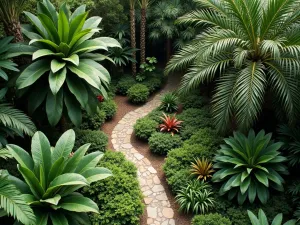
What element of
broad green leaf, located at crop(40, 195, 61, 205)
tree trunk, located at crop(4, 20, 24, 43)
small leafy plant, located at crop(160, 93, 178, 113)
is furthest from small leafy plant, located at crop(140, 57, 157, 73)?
broad green leaf, located at crop(40, 195, 61, 205)

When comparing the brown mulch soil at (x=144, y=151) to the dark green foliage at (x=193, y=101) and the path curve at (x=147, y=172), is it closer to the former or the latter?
the path curve at (x=147, y=172)

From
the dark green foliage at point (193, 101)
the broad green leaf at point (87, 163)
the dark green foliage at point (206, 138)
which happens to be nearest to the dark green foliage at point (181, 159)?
the dark green foliage at point (206, 138)

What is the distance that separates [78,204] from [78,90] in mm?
2373

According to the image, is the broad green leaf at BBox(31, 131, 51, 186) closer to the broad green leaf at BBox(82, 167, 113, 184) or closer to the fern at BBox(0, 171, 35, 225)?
the broad green leaf at BBox(82, 167, 113, 184)

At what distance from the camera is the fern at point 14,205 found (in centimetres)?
480

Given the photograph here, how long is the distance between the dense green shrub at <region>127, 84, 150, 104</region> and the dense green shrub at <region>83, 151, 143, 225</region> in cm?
319

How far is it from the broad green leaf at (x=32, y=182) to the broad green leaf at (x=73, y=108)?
1.76 m

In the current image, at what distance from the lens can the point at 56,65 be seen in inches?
261

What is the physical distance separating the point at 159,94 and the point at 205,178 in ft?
14.4

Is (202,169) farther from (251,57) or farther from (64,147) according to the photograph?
(64,147)

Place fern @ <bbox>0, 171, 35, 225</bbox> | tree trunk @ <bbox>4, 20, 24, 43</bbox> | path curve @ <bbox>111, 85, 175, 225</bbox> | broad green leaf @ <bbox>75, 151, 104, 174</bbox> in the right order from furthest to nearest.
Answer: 1. tree trunk @ <bbox>4, 20, 24, 43</bbox>
2. path curve @ <bbox>111, 85, 175, 225</bbox>
3. broad green leaf @ <bbox>75, 151, 104, 174</bbox>
4. fern @ <bbox>0, 171, 35, 225</bbox>

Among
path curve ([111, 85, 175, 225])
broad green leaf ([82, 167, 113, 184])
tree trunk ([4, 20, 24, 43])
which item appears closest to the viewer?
broad green leaf ([82, 167, 113, 184])

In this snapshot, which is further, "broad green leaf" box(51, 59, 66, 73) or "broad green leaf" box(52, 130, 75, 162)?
"broad green leaf" box(51, 59, 66, 73)

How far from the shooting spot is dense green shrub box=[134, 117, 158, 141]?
342 inches
